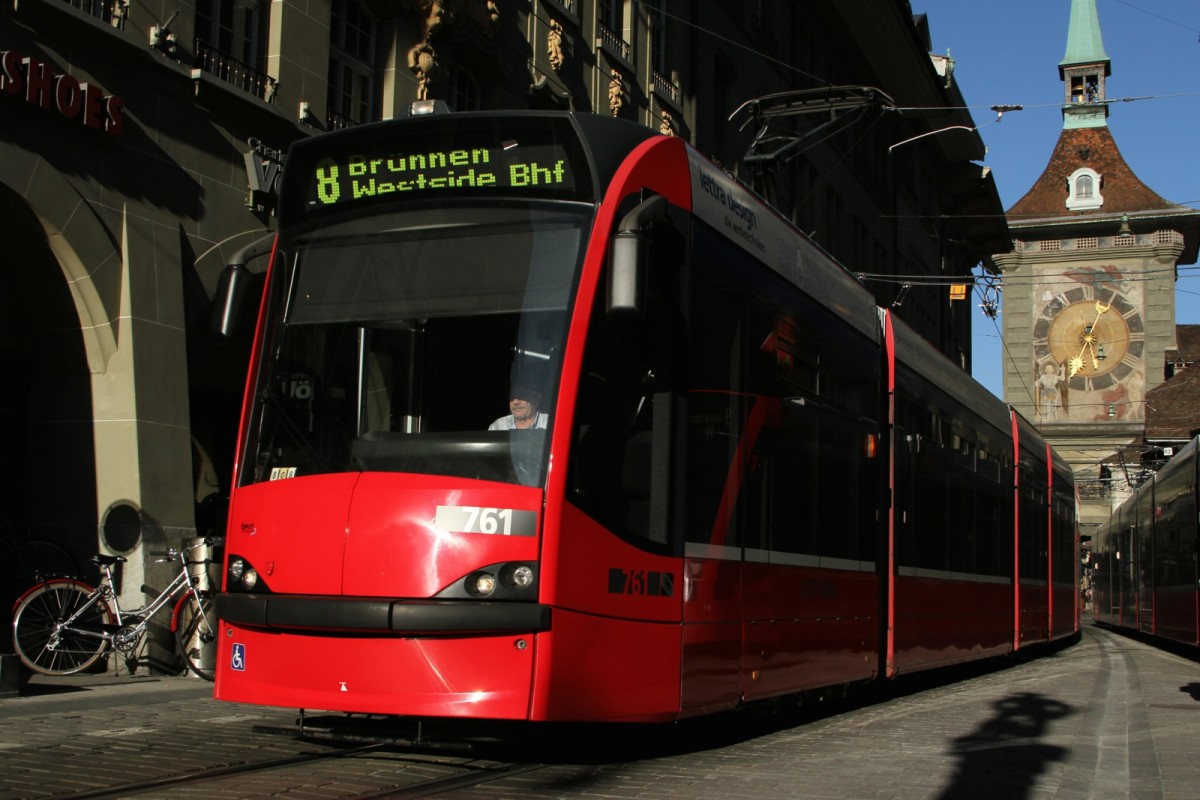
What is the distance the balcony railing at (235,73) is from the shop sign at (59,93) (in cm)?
148

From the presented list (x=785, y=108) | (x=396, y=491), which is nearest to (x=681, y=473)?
(x=396, y=491)

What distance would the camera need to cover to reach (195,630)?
11906 millimetres

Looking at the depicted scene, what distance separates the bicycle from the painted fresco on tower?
8069cm

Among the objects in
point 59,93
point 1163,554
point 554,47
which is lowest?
point 1163,554

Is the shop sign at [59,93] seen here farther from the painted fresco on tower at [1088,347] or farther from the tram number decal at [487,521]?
the painted fresco on tower at [1088,347]

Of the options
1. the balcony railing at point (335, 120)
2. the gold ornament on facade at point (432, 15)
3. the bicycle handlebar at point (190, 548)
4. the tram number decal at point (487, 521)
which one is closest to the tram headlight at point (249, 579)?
the tram number decal at point (487, 521)

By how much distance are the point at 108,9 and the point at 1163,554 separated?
771 inches

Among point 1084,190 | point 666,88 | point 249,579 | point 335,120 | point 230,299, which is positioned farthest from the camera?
point 1084,190

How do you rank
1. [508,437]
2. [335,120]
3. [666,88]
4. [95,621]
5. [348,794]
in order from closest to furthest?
[348,794], [508,437], [95,621], [335,120], [666,88]

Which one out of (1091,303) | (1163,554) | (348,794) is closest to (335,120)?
(348,794)

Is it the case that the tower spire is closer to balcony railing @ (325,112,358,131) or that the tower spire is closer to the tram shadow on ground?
balcony railing @ (325,112,358,131)

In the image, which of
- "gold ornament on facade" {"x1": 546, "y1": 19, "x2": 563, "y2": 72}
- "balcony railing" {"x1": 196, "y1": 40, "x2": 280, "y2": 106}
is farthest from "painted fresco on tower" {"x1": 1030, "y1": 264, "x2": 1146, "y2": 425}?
"balcony railing" {"x1": 196, "y1": 40, "x2": 280, "y2": 106}

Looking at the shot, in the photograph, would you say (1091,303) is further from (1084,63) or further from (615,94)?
(615,94)

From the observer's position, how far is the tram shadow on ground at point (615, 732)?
707 centimetres
